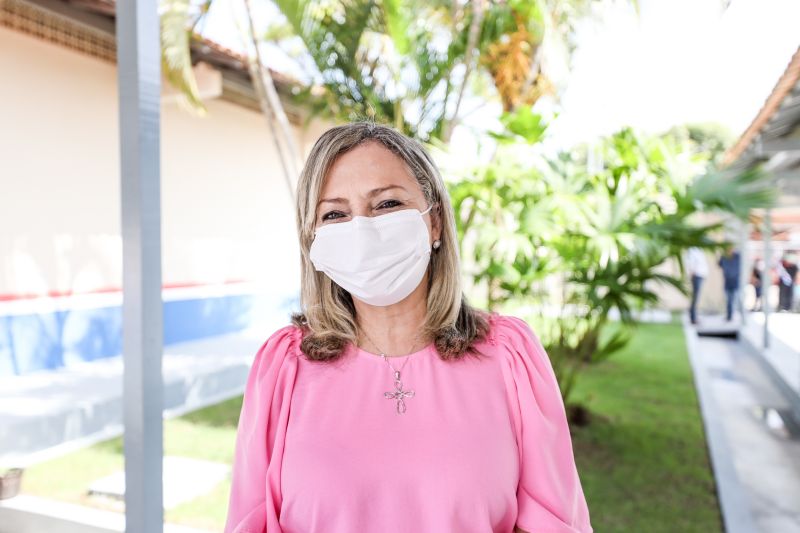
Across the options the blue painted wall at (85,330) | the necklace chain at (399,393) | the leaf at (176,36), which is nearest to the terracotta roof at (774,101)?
the necklace chain at (399,393)

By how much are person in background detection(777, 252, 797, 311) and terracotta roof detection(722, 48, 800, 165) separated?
6.10 m

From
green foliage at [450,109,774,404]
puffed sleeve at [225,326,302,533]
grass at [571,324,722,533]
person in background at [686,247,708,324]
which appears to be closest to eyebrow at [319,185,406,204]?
puffed sleeve at [225,326,302,533]

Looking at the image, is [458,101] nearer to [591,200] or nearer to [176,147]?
[591,200]

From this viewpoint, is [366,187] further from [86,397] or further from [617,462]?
[86,397]

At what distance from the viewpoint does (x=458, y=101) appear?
18.2 feet

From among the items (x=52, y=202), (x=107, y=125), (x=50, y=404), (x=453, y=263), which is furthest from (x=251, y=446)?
(x=107, y=125)

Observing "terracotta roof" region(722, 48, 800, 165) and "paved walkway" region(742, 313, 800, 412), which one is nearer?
"terracotta roof" region(722, 48, 800, 165)

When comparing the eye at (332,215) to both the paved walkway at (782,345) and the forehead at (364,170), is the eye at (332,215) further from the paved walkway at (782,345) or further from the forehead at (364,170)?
the paved walkway at (782,345)

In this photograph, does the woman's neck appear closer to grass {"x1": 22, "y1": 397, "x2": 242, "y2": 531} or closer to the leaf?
grass {"x1": 22, "y1": 397, "x2": 242, "y2": 531}

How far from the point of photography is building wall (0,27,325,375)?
6090 mm

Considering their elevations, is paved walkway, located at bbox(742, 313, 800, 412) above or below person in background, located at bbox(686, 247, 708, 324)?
below

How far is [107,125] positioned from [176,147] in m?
1.07

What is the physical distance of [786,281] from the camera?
11.6m

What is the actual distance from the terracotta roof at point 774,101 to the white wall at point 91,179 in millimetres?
6270
